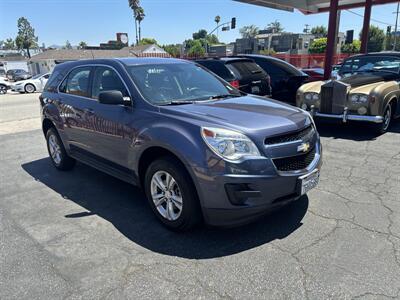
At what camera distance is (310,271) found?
2.90m

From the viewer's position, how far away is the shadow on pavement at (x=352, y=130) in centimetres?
736

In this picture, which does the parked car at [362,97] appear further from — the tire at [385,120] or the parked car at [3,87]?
the parked car at [3,87]

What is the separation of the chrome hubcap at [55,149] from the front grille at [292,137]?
3888 millimetres

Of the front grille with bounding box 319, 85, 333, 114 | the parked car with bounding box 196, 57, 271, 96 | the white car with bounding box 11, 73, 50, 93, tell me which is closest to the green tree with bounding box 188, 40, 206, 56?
the white car with bounding box 11, 73, 50, 93

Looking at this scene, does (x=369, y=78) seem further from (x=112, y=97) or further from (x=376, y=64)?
(x=112, y=97)

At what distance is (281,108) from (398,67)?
19.6ft

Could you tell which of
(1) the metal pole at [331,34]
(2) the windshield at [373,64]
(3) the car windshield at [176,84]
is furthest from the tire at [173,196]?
(1) the metal pole at [331,34]

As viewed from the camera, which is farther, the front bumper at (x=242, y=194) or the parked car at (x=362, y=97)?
the parked car at (x=362, y=97)

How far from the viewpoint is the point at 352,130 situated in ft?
26.3

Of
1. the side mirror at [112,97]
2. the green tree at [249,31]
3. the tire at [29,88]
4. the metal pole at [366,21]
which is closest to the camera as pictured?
the side mirror at [112,97]

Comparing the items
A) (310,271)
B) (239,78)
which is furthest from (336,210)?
(239,78)

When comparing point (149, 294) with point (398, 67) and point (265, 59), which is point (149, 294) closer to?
point (398, 67)

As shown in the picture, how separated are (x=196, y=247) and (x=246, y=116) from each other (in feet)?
4.54

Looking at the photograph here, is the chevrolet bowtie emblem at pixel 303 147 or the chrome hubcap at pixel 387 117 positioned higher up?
the chevrolet bowtie emblem at pixel 303 147
